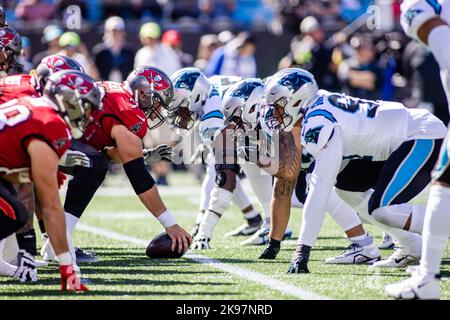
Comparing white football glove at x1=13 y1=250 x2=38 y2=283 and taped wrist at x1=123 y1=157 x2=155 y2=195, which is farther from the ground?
taped wrist at x1=123 y1=157 x2=155 y2=195

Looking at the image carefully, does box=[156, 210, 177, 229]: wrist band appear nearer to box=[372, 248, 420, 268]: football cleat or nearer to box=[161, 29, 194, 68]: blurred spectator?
Result: box=[372, 248, 420, 268]: football cleat

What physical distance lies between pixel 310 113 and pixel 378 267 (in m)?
1.21

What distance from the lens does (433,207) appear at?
4.70 metres

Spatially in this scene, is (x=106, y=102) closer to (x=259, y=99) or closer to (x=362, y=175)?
(x=259, y=99)

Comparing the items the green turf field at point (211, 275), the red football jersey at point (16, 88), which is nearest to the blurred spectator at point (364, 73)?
the green turf field at point (211, 275)

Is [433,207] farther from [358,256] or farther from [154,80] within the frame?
[154,80]

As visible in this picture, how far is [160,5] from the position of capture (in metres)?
15.8

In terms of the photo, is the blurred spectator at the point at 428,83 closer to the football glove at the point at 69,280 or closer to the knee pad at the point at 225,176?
the knee pad at the point at 225,176

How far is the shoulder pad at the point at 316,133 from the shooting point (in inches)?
215

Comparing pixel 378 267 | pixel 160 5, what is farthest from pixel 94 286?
pixel 160 5

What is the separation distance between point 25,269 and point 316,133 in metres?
1.87

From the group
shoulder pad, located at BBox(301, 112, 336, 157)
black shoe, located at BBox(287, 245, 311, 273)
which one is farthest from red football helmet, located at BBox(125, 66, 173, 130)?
black shoe, located at BBox(287, 245, 311, 273)

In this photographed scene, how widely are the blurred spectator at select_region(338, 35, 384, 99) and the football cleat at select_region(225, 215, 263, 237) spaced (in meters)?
5.03

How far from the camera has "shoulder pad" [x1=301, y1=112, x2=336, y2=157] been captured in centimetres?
547
